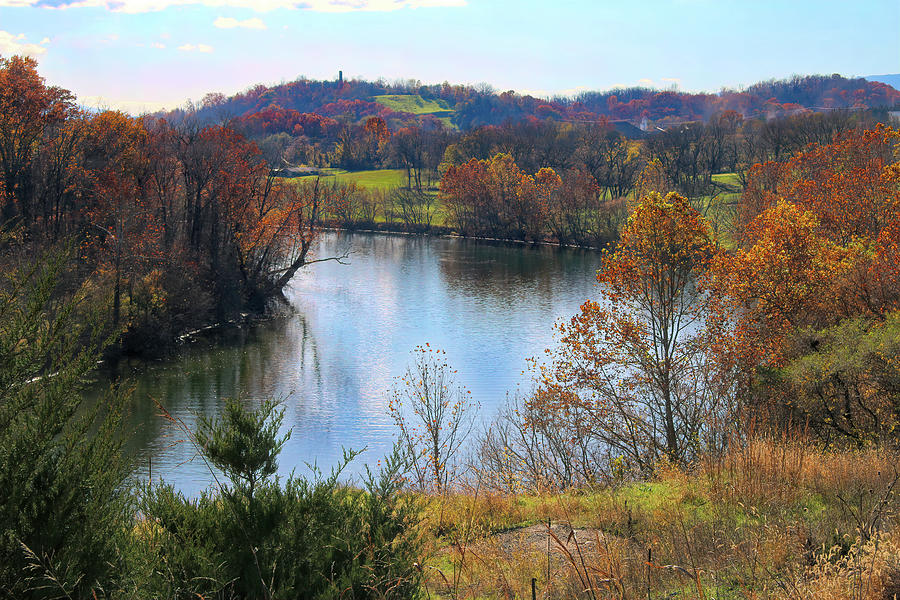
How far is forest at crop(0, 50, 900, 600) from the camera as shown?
459cm

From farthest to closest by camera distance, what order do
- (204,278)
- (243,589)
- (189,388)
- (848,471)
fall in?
(204,278), (189,388), (848,471), (243,589)

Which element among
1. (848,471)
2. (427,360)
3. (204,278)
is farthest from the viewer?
(204,278)

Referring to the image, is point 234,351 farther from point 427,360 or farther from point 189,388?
point 427,360

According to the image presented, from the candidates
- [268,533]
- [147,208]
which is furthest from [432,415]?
[147,208]

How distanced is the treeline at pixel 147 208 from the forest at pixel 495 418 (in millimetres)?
150

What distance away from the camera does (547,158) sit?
8769cm

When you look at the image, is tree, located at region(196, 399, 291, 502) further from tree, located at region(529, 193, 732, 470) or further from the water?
tree, located at region(529, 193, 732, 470)

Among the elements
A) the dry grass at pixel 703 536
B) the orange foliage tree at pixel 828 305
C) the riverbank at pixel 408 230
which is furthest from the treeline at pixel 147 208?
the riverbank at pixel 408 230

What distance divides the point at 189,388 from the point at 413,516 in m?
22.5

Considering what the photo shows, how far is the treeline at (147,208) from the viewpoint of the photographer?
3061cm

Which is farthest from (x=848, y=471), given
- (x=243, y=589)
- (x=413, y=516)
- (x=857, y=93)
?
(x=857, y=93)

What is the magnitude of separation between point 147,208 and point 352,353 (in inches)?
529

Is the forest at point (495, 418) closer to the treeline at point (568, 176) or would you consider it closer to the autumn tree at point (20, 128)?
the autumn tree at point (20, 128)

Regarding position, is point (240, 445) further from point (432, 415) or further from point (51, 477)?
point (432, 415)
